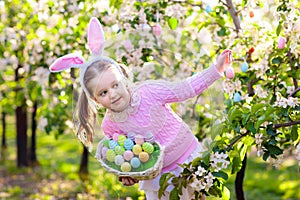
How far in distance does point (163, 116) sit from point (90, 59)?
0.43 metres

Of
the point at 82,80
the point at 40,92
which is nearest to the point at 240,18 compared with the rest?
the point at 82,80

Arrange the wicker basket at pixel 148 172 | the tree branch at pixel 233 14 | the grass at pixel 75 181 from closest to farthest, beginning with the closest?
1. the wicker basket at pixel 148 172
2. the tree branch at pixel 233 14
3. the grass at pixel 75 181

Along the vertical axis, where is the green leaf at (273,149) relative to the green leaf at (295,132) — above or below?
below

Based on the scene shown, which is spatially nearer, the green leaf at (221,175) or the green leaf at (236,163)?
the green leaf at (221,175)

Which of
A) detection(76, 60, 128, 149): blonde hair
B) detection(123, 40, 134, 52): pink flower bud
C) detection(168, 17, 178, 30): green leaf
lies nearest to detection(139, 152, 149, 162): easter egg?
detection(76, 60, 128, 149): blonde hair

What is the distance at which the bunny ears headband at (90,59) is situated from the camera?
9.18 ft

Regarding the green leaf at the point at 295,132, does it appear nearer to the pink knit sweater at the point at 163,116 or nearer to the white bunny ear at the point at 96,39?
the pink knit sweater at the point at 163,116

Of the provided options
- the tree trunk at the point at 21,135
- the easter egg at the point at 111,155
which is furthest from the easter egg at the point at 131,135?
the tree trunk at the point at 21,135

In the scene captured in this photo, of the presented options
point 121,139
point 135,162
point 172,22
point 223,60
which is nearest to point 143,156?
point 135,162

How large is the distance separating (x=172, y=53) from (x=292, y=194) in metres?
3.50

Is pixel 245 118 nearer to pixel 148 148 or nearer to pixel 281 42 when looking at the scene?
pixel 148 148

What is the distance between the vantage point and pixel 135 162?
264 cm

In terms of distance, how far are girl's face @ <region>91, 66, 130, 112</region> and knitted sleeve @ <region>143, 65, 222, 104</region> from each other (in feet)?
0.48

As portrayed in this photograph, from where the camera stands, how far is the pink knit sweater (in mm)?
2781
